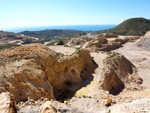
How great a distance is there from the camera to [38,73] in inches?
498

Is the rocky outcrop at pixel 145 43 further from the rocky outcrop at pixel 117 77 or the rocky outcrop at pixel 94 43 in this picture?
the rocky outcrop at pixel 117 77

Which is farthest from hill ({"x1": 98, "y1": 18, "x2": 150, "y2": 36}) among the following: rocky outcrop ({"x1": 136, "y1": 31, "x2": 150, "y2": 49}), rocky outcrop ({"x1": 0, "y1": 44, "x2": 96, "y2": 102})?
rocky outcrop ({"x1": 0, "y1": 44, "x2": 96, "y2": 102})

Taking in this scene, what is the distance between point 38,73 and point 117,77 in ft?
45.5

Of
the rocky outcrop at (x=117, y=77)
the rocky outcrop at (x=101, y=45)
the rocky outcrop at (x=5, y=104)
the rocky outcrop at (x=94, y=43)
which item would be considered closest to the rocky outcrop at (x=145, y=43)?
the rocky outcrop at (x=101, y=45)

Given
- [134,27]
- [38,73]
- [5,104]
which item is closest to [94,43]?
[38,73]

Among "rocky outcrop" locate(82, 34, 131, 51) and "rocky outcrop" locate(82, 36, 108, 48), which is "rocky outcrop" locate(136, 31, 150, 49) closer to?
"rocky outcrop" locate(82, 34, 131, 51)

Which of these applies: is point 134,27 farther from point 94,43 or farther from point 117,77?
point 117,77

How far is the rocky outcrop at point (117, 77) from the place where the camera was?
728 inches

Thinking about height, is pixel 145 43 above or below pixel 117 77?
above

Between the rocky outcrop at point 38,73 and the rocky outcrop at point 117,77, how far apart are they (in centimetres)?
312

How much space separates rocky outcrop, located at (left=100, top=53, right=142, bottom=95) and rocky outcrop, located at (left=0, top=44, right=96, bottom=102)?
3.12 meters

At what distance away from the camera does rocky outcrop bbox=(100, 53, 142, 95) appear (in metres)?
18.5

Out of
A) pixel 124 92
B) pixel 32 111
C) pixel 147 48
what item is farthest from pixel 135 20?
pixel 32 111

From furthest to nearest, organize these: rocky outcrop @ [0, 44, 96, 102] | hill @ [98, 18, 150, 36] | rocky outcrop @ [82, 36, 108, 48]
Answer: hill @ [98, 18, 150, 36] → rocky outcrop @ [82, 36, 108, 48] → rocky outcrop @ [0, 44, 96, 102]
